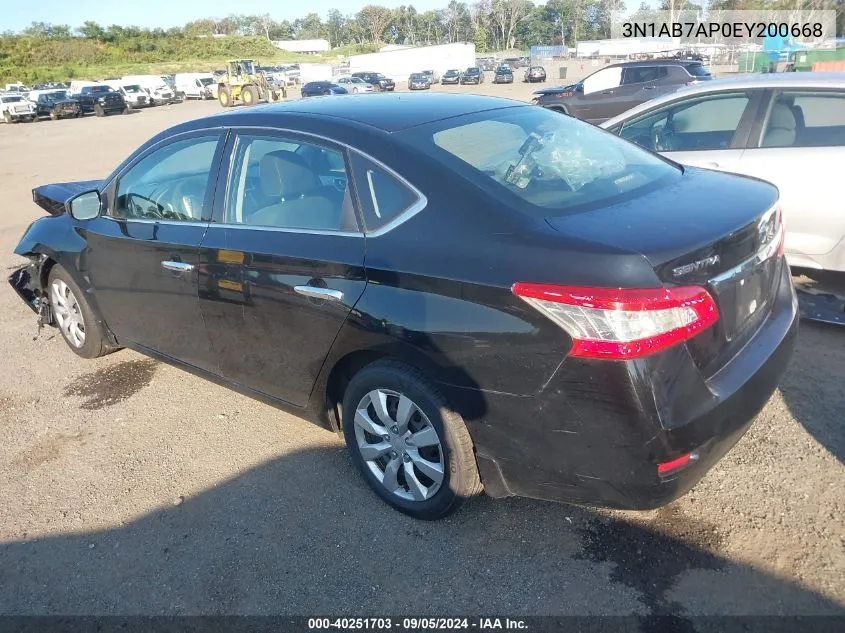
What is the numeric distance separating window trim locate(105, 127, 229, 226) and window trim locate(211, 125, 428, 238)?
4 cm

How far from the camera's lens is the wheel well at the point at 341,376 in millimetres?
2954

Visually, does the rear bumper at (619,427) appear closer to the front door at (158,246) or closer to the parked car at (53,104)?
the front door at (158,246)

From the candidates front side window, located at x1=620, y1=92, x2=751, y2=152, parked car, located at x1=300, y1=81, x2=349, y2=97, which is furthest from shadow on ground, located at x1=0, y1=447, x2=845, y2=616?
parked car, located at x1=300, y1=81, x2=349, y2=97

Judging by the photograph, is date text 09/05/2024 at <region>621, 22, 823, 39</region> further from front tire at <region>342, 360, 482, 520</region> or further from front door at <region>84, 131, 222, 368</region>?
front tire at <region>342, 360, 482, 520</region>

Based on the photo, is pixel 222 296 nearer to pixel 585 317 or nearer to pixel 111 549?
pixel 111 549

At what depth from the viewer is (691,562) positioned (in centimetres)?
266

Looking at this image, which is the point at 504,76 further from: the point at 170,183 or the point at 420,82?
the point at 170,183

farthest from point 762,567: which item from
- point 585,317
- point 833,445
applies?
point 585,317

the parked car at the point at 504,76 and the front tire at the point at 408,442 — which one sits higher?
the parked car at the point at 504,76

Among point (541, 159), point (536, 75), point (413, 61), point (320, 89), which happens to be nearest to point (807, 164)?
point (541, 159)

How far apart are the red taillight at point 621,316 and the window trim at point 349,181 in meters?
0.71

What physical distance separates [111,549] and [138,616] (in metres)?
0.49

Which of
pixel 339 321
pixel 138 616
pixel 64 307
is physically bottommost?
pixel 138 616

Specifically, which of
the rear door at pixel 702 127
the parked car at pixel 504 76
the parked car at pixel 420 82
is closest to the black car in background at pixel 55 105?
the parked car at pixel 420 82
